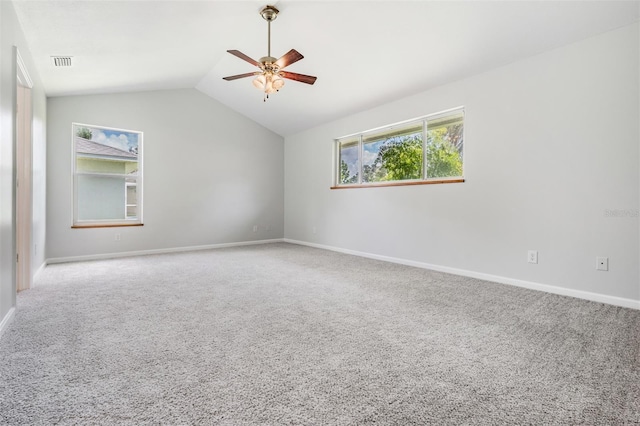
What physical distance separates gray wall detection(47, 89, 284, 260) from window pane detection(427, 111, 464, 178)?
3703 mm

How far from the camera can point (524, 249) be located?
11.2ft

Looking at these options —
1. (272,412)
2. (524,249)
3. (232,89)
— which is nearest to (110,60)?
(232,89)

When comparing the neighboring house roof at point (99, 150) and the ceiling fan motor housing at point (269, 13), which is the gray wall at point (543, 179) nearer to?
the ceiling fan motor housing at point (269, 13)

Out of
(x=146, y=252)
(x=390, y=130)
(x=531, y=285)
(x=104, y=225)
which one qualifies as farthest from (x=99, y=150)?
(x=531, y=285)

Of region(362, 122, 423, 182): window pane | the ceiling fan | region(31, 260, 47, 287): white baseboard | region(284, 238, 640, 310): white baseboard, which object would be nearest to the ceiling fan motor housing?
the ceiling fan

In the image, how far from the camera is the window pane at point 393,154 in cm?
468

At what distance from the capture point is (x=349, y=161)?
232 inches

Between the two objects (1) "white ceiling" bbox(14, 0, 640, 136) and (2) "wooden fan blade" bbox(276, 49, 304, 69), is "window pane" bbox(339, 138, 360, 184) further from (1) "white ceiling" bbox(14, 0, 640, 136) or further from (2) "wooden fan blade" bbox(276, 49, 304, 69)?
(2) "wooden fan blade" bbox(276, 49, 304, 69)

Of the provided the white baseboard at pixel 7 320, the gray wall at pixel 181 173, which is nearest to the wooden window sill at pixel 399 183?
the gray wall at pixel 181 173

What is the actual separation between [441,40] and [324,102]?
2.34m

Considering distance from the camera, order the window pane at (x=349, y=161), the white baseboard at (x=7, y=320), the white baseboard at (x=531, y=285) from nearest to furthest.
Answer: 1. the white baseboard at (x=7, y=320)
2. the white baseboard at (x=531, y=285)
3. the window pane at (x=349, y=161)

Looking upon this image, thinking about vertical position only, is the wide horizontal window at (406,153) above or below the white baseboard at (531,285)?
above

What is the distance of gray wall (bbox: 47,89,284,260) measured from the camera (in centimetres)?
491

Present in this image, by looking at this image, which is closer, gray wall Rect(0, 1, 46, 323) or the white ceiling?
gray wall Rect(0, 1, 46, 323)
